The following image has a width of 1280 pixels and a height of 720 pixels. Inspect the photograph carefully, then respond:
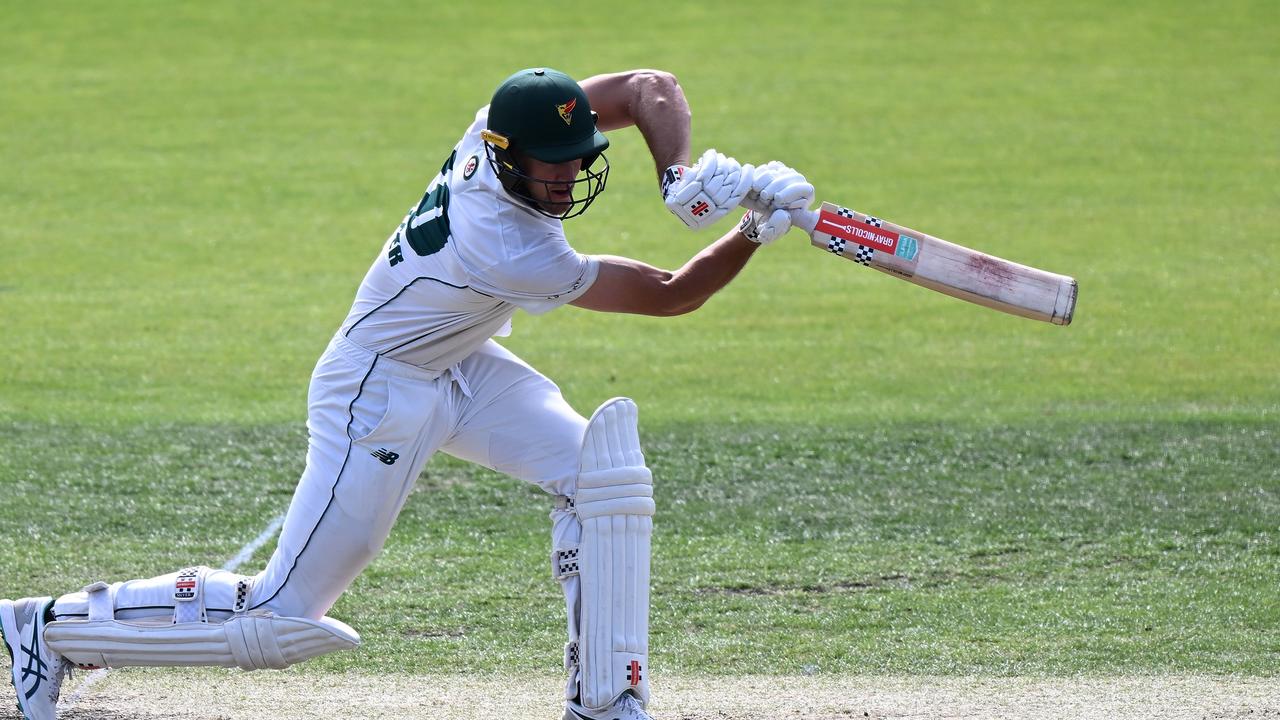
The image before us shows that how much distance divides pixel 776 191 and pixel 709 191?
180mm

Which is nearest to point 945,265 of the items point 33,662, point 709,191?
point 709,191

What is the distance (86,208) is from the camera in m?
14.0

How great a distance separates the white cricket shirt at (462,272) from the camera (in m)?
4.02

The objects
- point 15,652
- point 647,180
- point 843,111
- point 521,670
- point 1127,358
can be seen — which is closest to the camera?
point 15,652

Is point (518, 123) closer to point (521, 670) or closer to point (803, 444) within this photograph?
point (521, 670)

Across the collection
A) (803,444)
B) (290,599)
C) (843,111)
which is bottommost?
(290,599)

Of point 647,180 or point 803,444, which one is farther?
point 647,180

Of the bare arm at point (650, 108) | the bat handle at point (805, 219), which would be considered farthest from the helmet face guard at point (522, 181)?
the bat handle at point (805, 219)

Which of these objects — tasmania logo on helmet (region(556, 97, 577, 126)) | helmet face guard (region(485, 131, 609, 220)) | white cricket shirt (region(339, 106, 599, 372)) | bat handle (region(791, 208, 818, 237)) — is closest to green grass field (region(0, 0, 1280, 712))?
white cricket shirt (region(339, 106, 599, 372))

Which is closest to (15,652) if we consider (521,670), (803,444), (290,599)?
(290,599)

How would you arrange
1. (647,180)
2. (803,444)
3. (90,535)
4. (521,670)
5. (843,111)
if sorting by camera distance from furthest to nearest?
(843,111) → (647,180) → (803,444) → (90,535) → (521,670)

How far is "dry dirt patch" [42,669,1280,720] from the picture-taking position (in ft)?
14.9

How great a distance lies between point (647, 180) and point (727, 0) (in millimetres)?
6177

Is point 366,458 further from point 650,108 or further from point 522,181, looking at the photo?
point 650,108
